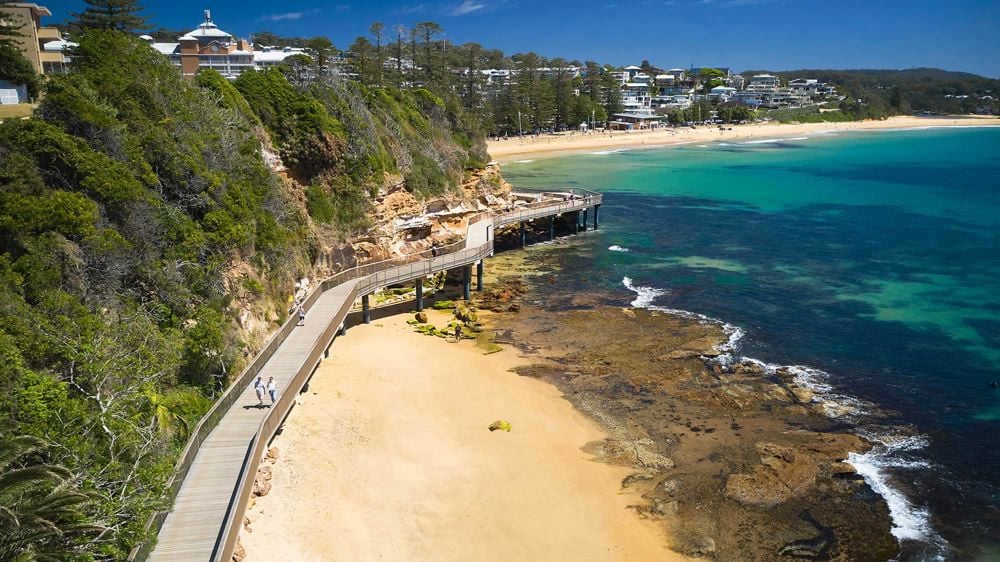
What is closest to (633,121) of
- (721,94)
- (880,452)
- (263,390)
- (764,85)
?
(721,94)

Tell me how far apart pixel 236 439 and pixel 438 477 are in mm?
5423

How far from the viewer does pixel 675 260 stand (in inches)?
1658

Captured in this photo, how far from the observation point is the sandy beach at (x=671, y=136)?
99875 mm

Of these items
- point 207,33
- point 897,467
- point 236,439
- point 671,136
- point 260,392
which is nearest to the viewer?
point 236,439

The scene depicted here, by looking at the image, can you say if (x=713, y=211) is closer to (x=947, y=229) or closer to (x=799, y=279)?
(x=947, y=229)

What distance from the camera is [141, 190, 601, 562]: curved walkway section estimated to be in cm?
1268

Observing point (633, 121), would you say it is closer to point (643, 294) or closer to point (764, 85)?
point (764, 85)

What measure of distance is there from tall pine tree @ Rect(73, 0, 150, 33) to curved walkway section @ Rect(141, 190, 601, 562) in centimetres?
1858

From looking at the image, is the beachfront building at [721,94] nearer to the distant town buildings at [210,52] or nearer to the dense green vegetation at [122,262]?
the distant town buildings at [210,52]

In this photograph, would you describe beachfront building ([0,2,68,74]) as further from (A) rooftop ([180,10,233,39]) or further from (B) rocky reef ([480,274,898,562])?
(B) rocky reef ([480,274,898,562])

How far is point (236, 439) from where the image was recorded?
16.1 metres

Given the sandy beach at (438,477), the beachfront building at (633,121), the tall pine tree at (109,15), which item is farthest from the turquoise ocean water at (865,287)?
the beachfront building at (633,121)

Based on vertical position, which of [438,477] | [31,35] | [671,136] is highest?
[31,35]

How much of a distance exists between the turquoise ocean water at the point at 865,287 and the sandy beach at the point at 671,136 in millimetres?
16449
